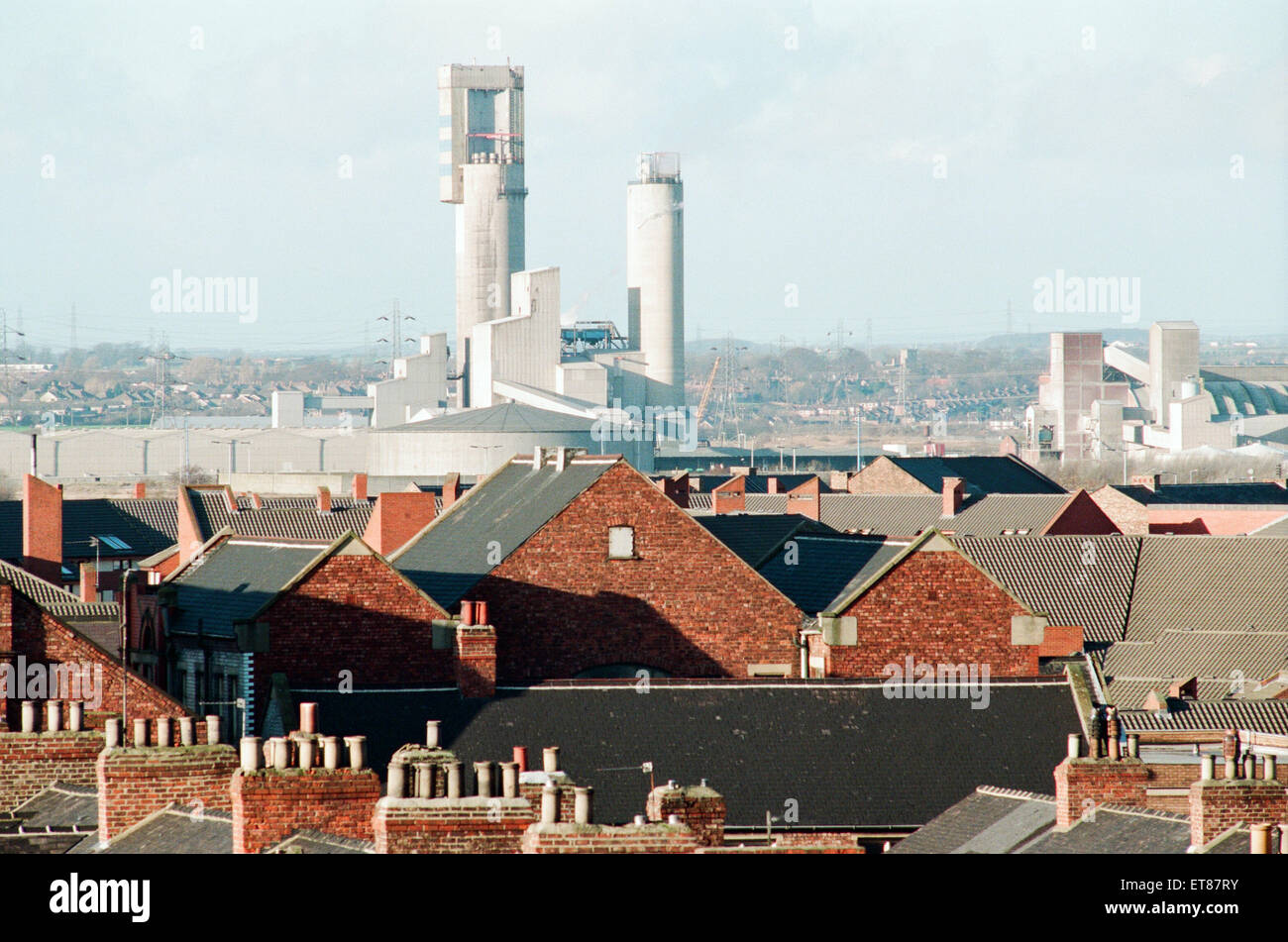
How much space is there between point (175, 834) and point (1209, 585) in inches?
1872

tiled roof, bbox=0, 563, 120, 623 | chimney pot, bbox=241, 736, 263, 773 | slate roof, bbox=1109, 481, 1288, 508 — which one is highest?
slate roof, bbox=1109, 481, 1288, 508

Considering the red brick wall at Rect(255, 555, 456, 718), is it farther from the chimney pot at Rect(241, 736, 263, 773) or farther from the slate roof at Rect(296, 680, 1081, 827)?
the chimney pot at Rect(241, 736, 263, 773)

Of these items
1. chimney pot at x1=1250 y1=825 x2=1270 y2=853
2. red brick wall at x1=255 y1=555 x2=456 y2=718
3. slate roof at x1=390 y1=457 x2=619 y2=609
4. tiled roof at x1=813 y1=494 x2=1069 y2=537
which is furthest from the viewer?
tiled roof at x1=813 y1=494 x2=1069 y2=537

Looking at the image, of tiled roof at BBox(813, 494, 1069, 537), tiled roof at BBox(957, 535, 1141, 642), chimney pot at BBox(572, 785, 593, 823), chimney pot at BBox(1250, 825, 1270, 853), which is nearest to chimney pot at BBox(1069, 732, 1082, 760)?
chimney pot at BBox(1250, 825, 1270, 853)

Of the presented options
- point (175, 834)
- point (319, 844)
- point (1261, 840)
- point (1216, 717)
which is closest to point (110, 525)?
point (1216, 717)

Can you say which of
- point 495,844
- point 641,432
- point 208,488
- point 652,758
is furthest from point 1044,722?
point 641,432

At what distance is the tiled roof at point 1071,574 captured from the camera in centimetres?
6106

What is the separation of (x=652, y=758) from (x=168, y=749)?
10871mm

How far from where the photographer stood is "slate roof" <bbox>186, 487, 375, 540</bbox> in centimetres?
7175

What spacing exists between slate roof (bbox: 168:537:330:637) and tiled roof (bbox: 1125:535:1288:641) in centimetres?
2649

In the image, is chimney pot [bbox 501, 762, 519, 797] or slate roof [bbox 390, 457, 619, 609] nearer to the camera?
chimney pot [bbox 501, 762, 519, 797]

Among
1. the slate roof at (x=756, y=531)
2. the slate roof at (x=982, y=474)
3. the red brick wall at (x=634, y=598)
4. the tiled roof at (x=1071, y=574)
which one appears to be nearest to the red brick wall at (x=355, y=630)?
the red brick wall at (x=634, y=598)

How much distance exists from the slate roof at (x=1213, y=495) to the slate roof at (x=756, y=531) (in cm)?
5418
